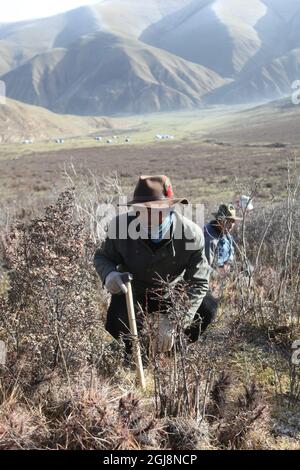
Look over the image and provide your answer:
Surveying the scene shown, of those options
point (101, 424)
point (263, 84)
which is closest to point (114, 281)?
point (101, 424)

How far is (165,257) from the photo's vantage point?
11.0 ft

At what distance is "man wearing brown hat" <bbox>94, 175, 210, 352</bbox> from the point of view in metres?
3.17

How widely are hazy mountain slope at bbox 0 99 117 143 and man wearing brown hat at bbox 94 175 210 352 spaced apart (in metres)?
74.9

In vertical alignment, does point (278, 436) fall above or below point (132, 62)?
below

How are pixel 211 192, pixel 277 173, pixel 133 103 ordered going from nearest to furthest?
pixel 211 192 → pixel 277 173 → pixel 133 103

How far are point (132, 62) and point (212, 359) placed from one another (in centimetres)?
19592

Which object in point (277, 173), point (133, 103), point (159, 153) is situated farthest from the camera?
point (133, 103)

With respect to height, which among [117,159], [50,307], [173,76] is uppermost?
[173,76]

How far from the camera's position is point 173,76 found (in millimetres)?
183125

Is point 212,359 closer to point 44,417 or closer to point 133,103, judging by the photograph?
point 44,417

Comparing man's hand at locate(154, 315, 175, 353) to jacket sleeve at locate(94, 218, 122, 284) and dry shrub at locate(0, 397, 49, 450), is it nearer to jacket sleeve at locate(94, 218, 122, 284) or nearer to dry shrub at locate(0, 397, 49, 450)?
jacket sleeve at locate(94, 218, 122, 284)

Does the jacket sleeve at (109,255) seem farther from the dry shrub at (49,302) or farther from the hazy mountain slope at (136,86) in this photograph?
Result: the hazy mountain slope at (136,86)

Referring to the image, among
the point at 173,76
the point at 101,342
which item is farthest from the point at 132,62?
the point at 101,342

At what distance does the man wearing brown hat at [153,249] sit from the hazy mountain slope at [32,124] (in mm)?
74884
